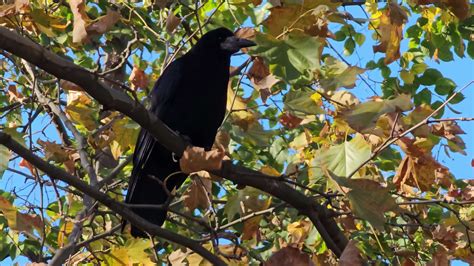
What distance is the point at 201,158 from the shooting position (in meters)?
2.52

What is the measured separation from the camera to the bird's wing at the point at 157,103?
14.5 ft

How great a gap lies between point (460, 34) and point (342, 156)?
11.2 feet

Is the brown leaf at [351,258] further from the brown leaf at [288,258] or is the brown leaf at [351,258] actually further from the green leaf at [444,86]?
the green leaf at [444,86]

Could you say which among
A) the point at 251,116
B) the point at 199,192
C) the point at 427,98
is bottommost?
the point at 199,192

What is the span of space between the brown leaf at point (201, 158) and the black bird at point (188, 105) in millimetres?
2006

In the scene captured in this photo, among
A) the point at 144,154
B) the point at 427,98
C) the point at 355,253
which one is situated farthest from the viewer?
the point at 427,98

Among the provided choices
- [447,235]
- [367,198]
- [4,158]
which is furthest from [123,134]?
[367,198]

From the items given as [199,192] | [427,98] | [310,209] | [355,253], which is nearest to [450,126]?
[310,209]

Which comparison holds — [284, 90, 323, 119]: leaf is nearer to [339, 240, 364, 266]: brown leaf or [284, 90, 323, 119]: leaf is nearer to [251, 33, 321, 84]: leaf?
[251, 33, 321, 84]: leaf

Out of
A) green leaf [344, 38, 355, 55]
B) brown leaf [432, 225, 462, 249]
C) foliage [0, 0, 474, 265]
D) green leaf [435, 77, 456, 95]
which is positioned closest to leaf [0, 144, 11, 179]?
foliage [0, 0, 474, 265]

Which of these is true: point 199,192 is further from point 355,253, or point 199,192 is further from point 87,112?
point 355,253

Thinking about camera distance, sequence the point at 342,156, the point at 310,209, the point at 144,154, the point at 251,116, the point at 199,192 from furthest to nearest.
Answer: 1. the point at 144,154
2. the point at 251,116
3. the point at 199,192
4. the point at 310,209
5. the point at 342,156

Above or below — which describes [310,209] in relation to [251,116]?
below

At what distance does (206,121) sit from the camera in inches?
184
